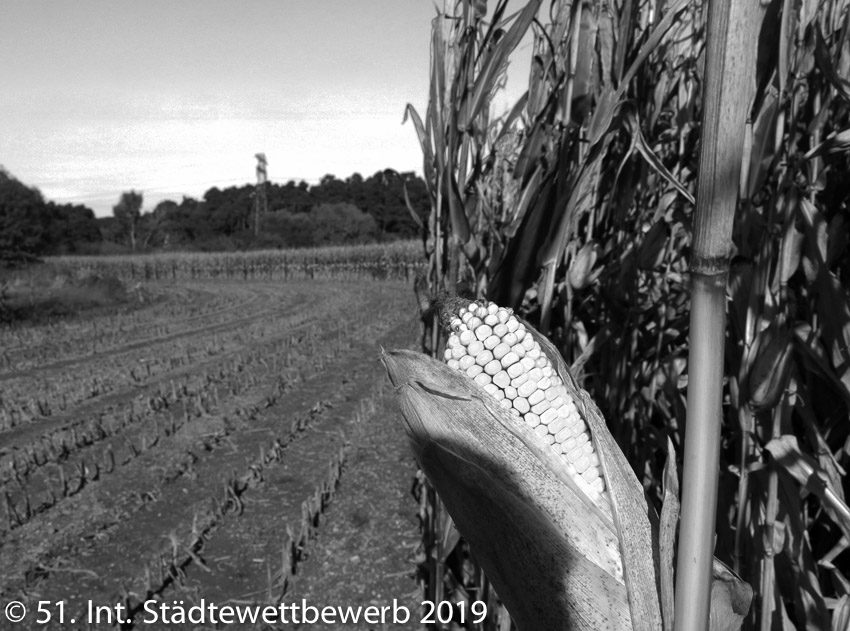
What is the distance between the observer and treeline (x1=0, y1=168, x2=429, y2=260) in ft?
165

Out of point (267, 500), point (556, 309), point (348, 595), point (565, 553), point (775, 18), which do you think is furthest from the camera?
point (267, 500)

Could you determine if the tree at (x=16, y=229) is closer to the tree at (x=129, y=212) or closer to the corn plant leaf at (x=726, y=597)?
the corn plant leaf at (x=726, y=597)

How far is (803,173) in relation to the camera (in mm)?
1468

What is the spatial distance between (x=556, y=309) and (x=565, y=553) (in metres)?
1.08

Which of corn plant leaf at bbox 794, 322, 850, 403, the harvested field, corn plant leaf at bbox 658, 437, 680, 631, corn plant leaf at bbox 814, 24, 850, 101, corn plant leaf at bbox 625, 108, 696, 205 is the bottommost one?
the harvested field

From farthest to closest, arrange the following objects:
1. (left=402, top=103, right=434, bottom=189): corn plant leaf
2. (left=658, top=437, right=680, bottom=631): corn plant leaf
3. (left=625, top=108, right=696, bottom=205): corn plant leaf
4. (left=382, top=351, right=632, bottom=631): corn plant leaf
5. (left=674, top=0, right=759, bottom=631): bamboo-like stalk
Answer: (left=402, top=103, right=434, bottom=189): corn plant leaf, (left=625, top=108, right=696, bottom=205): corn plant leaf, (left=382, top=351, right=632, bottom=631): corn plant leaf, (left=658, top=437, right=680, bottom=631): corn plant leaf, (left=674, top=0, right=759, bottom=631): bamboo-like stalk

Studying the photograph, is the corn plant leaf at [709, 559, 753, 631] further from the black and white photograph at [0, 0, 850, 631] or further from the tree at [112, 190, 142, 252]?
the tree at [112, 190, 142, 252]

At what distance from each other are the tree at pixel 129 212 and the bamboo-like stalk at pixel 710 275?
2822 inches

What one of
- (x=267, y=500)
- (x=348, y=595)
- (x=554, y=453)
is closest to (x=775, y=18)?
(x=554, y=453)

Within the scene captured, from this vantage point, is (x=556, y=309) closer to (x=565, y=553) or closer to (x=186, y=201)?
(x=565, y=553)

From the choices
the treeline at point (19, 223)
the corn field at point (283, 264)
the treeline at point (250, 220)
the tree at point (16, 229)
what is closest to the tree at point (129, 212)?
the treeline at point (250, 220)

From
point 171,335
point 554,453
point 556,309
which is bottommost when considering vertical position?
point 171,335

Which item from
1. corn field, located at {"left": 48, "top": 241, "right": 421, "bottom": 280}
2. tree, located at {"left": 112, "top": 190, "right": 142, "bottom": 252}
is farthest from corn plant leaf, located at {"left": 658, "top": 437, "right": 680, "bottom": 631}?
tree, located at {"left": 112, "top": 190, "right": 142, "bottom": 252}

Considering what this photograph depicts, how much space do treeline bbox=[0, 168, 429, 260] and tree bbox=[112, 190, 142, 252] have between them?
0.35 feet
